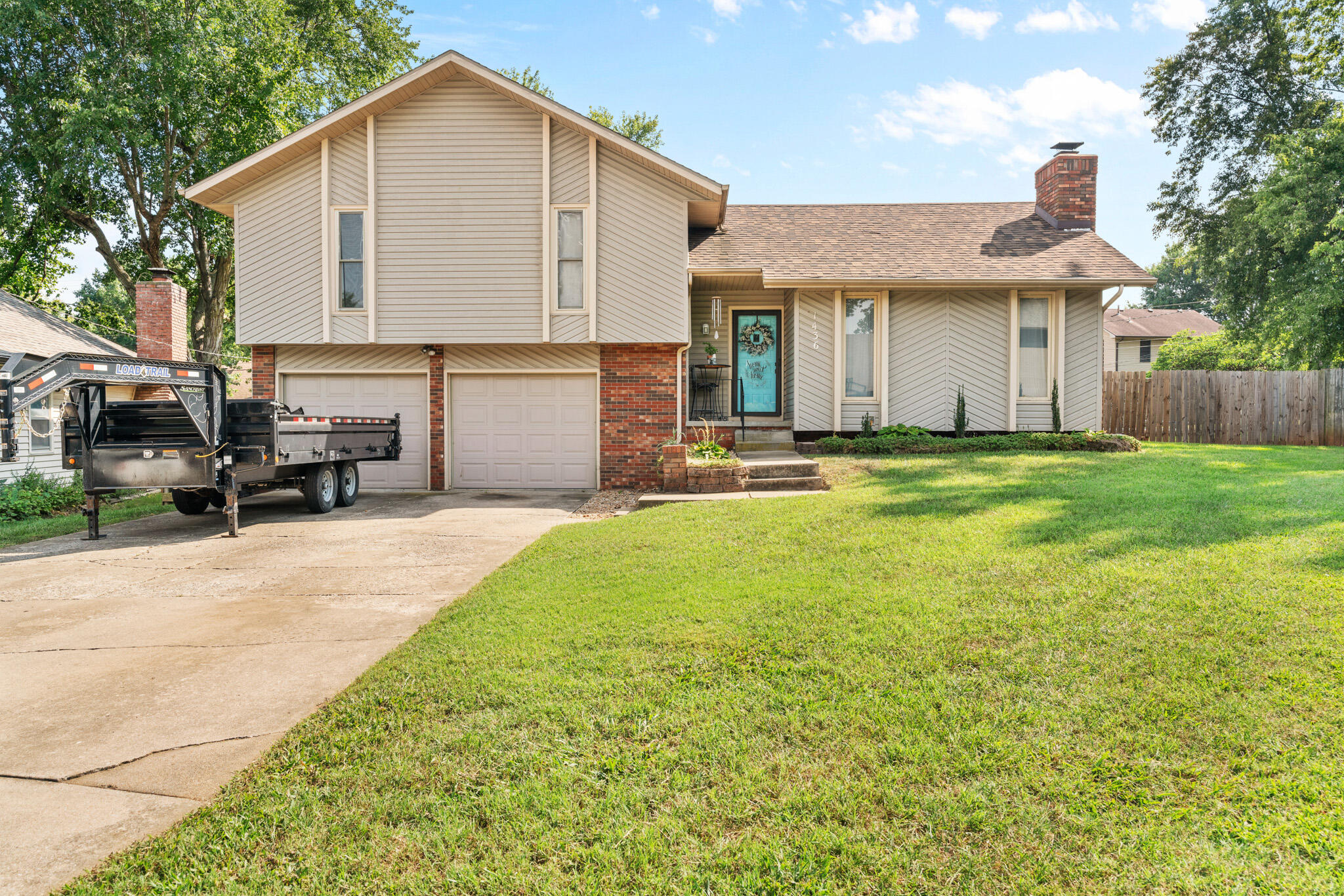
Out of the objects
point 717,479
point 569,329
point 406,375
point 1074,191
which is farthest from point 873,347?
point 406,375

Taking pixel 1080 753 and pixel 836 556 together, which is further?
pixel 836 556

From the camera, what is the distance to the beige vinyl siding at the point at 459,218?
12.3 m

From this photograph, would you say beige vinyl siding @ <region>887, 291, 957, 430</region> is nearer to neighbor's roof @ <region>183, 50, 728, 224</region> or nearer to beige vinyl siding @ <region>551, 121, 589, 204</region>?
neighbor's roof @ <region>183, 50, 728, 224</region>

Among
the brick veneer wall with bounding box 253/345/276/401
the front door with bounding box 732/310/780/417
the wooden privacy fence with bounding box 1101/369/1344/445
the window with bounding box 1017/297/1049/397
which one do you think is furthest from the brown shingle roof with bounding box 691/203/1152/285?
the brick veneer wall with bounding box 253/345/276/401

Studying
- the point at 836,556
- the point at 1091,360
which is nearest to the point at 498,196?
the point at 836,556

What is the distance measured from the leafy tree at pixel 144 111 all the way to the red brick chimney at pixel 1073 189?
1942cm

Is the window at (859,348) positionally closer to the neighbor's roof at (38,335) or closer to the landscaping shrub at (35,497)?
the landscaping shrub at (35,497)

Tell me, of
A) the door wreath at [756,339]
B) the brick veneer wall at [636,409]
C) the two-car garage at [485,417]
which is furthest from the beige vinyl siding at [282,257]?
the door wreath at [756,339]

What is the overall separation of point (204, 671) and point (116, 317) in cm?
3264

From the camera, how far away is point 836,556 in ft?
18.9

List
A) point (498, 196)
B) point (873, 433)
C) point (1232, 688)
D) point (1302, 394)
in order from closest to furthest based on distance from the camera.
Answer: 1. point (1232, 688)
2. point (498, 196)
3. point (873, 433)
4. point (1302, 394)

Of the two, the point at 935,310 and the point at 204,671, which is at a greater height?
the point at 935,310

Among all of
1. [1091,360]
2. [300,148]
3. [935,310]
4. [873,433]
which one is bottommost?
[873,433]

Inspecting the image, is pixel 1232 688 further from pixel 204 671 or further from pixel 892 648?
pixel 204 671
